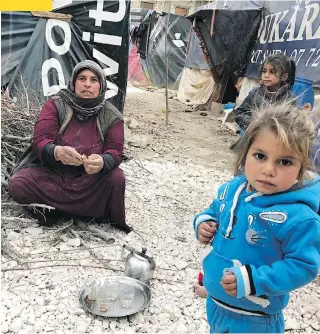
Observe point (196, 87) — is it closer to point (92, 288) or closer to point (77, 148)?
point (77, 148)

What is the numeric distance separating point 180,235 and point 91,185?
0.85 m

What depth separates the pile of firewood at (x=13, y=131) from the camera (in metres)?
3.56

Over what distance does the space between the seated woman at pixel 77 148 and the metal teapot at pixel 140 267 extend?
2.36ft

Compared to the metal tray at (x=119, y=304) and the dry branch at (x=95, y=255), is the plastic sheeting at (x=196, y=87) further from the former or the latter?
the metal tray at (x=119, y=304)

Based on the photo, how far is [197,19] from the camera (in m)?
9.22

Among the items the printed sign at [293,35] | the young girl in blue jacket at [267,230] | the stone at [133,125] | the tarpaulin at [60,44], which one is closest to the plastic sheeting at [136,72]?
the printed sign at [293,35]

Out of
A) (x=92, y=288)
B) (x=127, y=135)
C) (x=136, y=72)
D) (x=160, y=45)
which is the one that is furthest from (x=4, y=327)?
(x=136, y=72)

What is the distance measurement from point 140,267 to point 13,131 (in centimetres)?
213

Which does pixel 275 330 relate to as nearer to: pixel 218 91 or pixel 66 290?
pixel 66 290

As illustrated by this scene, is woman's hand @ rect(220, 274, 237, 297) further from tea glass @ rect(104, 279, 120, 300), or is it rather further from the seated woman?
the seated woman

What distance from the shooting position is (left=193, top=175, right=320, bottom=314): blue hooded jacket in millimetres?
1200

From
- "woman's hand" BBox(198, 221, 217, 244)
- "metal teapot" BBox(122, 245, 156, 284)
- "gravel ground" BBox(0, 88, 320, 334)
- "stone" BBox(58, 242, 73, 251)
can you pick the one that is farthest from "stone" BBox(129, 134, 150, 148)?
"woman's hand" BBox(198, 221, 217, 244)

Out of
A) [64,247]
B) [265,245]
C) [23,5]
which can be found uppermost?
[23,5]

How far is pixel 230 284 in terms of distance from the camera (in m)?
1.26
